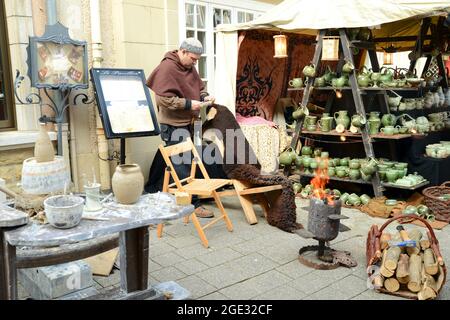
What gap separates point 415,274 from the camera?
328 cm

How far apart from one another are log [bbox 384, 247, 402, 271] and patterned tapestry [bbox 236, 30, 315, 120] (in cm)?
393

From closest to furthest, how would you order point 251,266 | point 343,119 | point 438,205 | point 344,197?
point 251,266, point 438,205, point 344,197, point 343,119

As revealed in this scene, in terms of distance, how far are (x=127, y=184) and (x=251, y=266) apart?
5.03ft

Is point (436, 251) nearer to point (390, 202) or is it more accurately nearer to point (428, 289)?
point (428, 289)

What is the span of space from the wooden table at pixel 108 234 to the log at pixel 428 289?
Result: 1713 mm

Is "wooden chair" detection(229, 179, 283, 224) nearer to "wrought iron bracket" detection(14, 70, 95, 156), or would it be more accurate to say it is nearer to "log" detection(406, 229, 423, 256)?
"log" detection(406, 229, 423, 256)

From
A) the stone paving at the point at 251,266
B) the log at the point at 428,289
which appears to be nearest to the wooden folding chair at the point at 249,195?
the stone paving at the point at 251,266

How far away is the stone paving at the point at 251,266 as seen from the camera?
3.38 metres

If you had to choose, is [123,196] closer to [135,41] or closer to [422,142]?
[135,41]

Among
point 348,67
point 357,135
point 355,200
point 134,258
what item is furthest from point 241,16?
point 134,258

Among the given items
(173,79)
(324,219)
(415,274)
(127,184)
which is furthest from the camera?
(173,79)

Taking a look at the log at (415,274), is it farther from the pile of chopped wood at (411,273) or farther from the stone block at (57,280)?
the stone block at (57,280)

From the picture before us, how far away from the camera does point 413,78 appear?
579 cm

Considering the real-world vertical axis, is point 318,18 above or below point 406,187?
above
